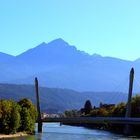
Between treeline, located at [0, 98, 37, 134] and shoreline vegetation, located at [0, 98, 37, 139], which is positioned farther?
treeline, located at [0, 98, 37, 134]

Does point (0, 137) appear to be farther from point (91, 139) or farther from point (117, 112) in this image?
point (117, 112)

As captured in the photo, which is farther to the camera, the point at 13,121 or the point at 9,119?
the point at 9,119

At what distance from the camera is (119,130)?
127 m

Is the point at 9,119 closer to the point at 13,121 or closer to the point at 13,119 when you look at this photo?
the point at 13,119

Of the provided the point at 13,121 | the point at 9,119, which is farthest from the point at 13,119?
the point at 9,119

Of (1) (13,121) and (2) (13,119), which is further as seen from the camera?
(2) (13,119)

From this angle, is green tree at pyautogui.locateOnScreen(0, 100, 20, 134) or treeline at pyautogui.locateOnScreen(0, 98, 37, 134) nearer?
green tree at pyautogui.locateOnScreen(0, 100, 20, 134)

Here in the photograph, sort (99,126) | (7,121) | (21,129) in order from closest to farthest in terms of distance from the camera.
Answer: (7,121)
(21,129)
(99,126)

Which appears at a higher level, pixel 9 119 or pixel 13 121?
pixel 9 119

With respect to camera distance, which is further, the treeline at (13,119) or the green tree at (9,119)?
the treeline at (13,119)

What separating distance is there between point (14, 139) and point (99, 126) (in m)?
72.8

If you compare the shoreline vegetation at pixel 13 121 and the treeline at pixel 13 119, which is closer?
the shoreline vegetation at pixel 13 121

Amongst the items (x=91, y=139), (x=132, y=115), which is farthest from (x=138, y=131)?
(x=91, y=139)

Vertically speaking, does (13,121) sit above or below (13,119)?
below
